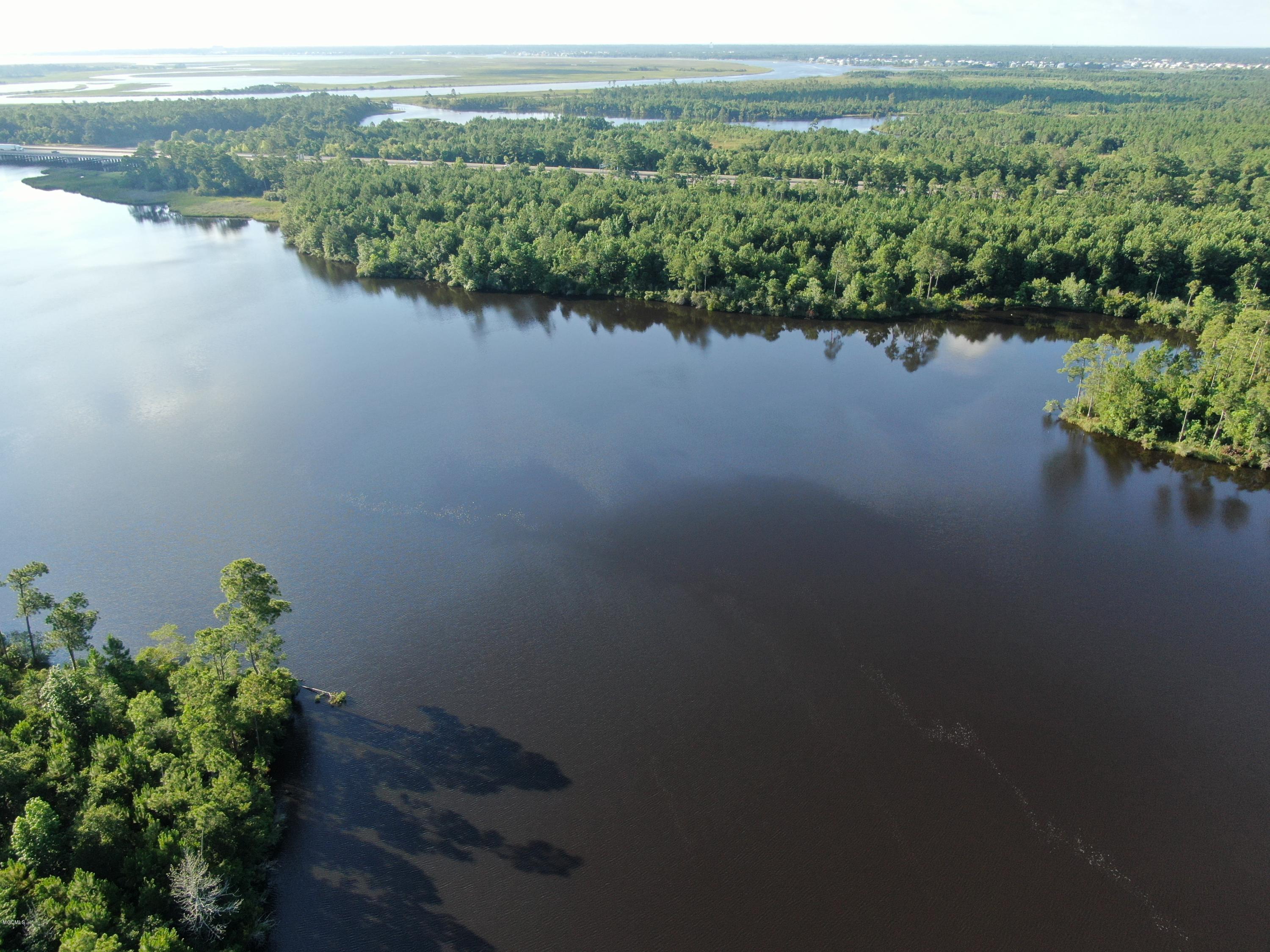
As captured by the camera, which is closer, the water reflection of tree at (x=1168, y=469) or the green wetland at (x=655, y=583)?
the green wetland at (x=655, y=583)

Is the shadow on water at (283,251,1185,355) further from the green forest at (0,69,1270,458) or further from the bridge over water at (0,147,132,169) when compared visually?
the bridge over water at (0,147,132,169)

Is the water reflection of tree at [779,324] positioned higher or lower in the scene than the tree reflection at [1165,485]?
higher

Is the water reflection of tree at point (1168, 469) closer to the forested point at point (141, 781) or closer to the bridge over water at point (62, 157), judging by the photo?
the forested point at point (141, 781)

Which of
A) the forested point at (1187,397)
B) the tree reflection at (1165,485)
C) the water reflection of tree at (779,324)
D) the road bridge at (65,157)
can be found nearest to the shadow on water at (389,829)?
the tree reflection at (1165,485)

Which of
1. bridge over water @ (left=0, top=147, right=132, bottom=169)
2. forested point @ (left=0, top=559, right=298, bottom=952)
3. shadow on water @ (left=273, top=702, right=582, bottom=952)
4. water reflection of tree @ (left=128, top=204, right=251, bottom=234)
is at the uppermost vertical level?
bridge over water @ (left=0, top=147, right=132, bottom=169)

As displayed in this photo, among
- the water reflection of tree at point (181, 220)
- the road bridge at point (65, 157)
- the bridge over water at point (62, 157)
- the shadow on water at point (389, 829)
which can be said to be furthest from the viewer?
the road bridge at point (65, 157)

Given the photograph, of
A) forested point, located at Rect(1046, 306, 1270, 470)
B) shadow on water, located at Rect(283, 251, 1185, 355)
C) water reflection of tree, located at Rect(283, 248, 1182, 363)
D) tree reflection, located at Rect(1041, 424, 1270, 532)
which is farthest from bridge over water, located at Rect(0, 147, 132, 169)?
tree reflection, located at Rect(1041, 424, 1270, 532)

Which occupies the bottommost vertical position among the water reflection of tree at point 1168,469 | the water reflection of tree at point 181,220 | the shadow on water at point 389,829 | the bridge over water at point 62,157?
the shadow on water at point 389,829

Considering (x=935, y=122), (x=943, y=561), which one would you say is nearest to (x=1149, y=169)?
(x=935, y=122)
